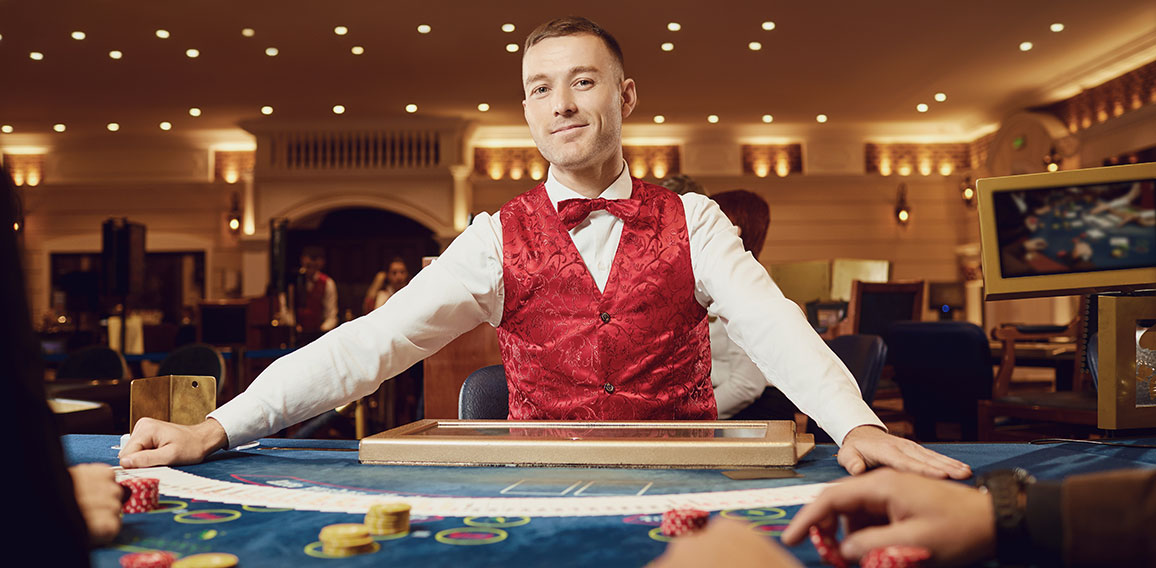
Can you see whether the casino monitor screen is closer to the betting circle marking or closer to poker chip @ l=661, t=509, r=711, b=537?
poker chip @ l=661, t=509, r=711, b=537

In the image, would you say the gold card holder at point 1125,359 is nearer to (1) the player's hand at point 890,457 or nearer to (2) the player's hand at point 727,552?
(1) the player's hand at point 890,457

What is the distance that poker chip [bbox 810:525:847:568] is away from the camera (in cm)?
68

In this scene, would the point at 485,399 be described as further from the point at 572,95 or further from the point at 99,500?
the point at 99,500

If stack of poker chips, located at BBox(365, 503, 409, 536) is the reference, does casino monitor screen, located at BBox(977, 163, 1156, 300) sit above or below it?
above

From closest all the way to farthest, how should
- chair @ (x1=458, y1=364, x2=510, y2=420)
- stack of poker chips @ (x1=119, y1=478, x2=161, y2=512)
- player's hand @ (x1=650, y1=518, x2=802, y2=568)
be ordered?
player's hand @ (x1=650, y1=518, x2=802, y2=568)
stack of poker chips @ (x1=119, y1=478, x2=161, y2=512)
chair @ (x1=458, y1=364, x2=510, y2=420)

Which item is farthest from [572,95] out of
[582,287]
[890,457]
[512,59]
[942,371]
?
[512,59]

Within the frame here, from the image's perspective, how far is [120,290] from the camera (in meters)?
7.79

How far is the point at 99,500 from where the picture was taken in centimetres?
79

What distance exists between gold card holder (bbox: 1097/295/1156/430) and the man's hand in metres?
1.37

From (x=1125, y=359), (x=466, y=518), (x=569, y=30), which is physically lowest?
(x=466, y=518)

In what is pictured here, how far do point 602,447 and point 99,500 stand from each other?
0.58m

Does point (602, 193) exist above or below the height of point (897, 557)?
above

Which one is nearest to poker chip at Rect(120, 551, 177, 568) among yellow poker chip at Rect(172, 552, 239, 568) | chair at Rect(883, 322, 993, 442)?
yellow poker chip at Rect(172, 552, 239, 568)

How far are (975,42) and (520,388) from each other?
25.3 feet
